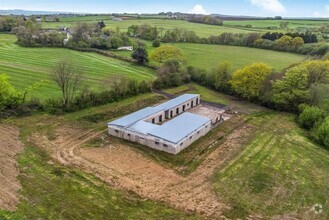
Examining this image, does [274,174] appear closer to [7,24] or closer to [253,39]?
[253,39]

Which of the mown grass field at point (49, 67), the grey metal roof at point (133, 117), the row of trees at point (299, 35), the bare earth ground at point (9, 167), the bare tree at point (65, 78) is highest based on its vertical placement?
the row of trees at point (299, 35)

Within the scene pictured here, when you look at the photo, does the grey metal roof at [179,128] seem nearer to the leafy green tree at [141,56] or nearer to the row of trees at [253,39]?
the leafy green tree at [141,56]

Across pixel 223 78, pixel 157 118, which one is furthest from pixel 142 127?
pixel 223 78

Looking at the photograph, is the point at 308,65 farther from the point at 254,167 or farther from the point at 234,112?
the point at 254,167

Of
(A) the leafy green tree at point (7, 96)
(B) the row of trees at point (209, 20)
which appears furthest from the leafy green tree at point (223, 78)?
(B) the row of trees at point (209, 20)

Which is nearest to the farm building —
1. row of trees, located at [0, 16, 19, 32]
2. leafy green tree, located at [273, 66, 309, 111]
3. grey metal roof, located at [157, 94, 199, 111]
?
grey metal roof, located at [157, 94, 199, 111]

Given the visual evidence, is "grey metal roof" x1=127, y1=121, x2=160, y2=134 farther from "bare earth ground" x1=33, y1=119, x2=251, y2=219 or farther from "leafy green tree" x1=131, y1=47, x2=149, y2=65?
"leafy green tree" x1=131, y1=47, x2=149, y2=65
